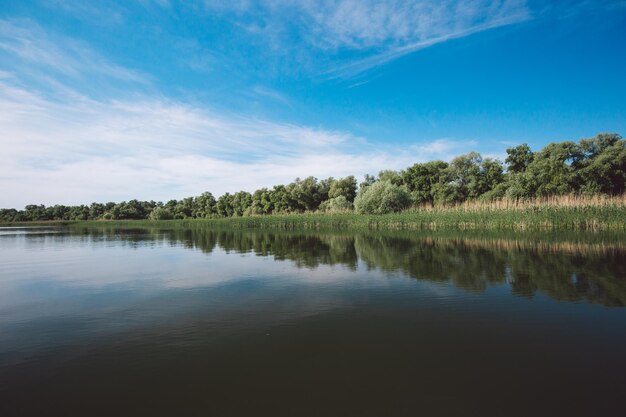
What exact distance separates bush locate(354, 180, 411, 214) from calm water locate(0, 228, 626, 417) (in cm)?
4133

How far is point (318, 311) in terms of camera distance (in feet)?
28.0

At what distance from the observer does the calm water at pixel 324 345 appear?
15.0 ft

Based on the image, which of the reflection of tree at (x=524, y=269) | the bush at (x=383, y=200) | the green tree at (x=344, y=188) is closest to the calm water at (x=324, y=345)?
the reflection of tree at (x=524, y=269)

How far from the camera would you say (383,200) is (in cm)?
5400

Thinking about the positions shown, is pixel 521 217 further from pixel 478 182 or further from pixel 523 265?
pixel 478 182

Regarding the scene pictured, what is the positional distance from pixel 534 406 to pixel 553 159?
58.8 meters

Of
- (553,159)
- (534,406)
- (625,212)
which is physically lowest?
(534,406)

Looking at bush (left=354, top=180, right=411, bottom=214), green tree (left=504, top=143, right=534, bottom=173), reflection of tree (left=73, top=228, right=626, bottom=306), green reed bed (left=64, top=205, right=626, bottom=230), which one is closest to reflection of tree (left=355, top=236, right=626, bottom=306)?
reflection of tree (left=73, top=228, right=626, bottom=306)

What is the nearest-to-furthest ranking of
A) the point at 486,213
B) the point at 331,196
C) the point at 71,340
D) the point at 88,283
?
the point at 71,340, the point at 88,283, the point at 486,213, the point at 331,196

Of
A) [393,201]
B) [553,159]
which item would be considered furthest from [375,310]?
[553,159]

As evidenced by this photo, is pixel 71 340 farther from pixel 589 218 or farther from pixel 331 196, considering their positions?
pixel 331 196

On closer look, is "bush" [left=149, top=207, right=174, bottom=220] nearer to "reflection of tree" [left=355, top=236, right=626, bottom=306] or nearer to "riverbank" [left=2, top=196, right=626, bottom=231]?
"riverbank" [left=2, top=196, right=626, bottom=231]

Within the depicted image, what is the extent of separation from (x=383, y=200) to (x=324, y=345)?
161ft

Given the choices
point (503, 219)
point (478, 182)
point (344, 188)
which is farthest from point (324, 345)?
point (344, 188)
